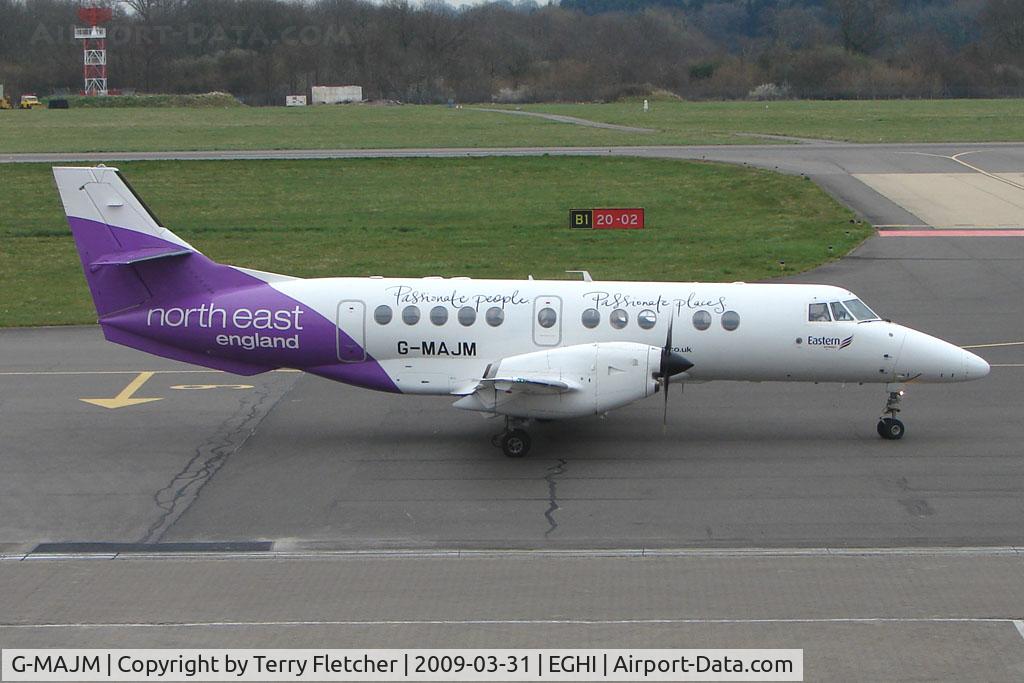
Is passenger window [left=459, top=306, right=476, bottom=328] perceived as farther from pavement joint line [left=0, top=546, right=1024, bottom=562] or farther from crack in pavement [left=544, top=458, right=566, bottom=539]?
pavement joint line [left=0, top=546, right=1024, bottom=562]

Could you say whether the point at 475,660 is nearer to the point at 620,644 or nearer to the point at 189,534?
the point at 620,644

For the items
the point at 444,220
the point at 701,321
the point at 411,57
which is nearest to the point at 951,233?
the point at 444,220

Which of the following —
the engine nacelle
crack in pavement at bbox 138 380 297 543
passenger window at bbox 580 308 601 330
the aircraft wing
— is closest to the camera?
crack in pavement at bbox 138 380 297 543

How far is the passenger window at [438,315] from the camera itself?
20688 mm

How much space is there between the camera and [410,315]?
2073 centimetres

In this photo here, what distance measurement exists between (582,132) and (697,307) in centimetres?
6139

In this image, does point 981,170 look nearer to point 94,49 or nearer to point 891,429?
point 891,429

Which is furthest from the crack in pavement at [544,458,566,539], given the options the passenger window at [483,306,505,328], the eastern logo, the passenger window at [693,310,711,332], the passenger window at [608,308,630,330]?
the eastern logo

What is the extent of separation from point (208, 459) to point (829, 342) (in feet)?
36.2

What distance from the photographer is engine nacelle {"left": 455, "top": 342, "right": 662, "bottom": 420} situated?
19.5 metres

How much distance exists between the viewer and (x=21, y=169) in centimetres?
5891

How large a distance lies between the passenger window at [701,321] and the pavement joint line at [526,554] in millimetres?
5568

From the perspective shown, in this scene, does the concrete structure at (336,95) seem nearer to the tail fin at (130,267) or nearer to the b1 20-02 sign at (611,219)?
the b1 20-02 sign at (611,219)

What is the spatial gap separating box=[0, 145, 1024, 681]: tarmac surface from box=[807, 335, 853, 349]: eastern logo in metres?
1.74
